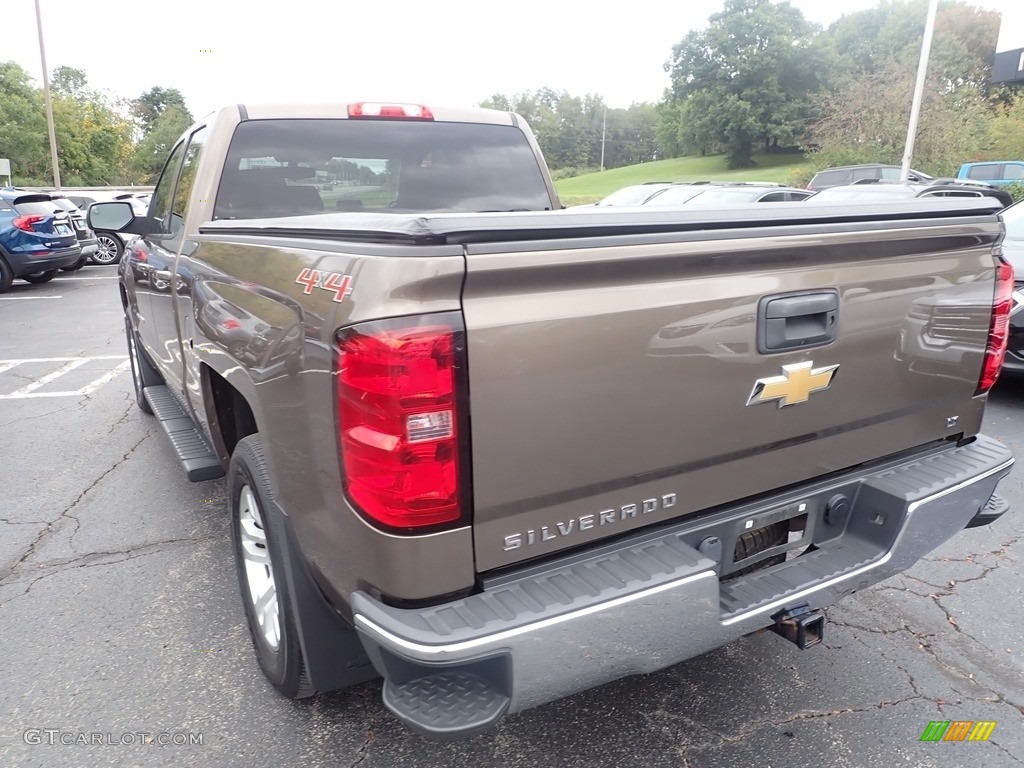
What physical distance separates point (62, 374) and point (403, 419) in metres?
7.28

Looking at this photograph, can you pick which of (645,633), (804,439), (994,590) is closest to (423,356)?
(645,633)

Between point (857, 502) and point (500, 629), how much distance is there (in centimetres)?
134

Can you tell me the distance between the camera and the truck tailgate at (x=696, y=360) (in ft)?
5.57

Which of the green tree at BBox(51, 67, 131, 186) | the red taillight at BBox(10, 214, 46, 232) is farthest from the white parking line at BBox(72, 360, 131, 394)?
the green tree at BBox(51, 67, 131, 186)

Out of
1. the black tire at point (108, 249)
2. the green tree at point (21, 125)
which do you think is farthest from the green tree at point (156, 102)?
the black tire at point (108, 249)

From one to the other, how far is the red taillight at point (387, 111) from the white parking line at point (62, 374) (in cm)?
453

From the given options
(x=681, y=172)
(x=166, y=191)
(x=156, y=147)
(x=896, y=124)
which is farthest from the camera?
(x=681, y=172)

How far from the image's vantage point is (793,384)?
2.10 meters

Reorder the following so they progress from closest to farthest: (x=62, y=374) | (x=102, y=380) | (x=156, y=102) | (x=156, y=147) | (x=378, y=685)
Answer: (x=378, y=685) < (x=102, y=380) < (x=62, y=374) < (x=156, y=147) < (x=156, y=102)

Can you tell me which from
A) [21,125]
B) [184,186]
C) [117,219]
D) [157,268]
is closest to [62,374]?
[117,219]

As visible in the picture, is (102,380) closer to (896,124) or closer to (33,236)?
(33,236)

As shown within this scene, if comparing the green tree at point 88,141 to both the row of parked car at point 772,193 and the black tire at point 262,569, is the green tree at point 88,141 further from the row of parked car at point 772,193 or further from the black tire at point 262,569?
the black tire at point 262,569

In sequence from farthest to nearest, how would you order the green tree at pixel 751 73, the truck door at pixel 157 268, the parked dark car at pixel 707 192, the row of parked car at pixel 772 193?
1. the green tree at pixel 751 73
2. the parked dark car at pixel 707 192
3. the row of parked car at pixel 772 193
4. the truck door at pixel 157 268

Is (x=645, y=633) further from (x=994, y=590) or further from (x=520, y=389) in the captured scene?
(x=994, y=590)
